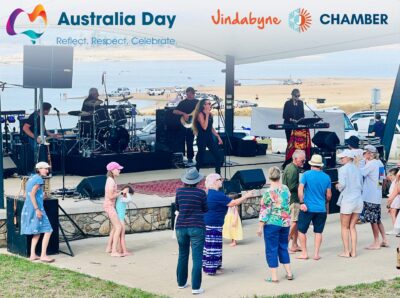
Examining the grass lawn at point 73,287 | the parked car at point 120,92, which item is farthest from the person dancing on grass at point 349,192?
the parked car at point 120,92

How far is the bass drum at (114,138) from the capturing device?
18812mm

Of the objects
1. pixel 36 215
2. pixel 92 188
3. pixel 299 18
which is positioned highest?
pixel 299 18

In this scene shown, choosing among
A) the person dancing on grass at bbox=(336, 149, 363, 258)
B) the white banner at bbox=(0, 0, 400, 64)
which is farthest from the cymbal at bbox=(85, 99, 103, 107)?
the person dancing on grass at bbox=(336, 149, 363, 258)

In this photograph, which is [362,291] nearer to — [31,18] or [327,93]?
[31,18]

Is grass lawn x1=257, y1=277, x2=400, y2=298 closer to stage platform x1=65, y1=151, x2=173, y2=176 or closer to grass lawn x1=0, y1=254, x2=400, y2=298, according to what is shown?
grass lawn x1=0, y1=254, x2=400, y2=298

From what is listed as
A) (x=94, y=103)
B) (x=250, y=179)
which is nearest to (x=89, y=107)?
(x=94, y=103)

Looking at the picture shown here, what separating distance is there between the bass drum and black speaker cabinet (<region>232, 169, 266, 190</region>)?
10.4ft

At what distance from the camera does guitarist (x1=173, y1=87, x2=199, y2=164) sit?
63.1 ft

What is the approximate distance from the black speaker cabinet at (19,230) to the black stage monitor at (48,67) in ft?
10.1

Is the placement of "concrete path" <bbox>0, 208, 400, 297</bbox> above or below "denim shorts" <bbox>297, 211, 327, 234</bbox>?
below

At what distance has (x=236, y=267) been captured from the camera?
12750 mm

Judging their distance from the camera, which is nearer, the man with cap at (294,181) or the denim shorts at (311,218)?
the denim shorts at (311,218)

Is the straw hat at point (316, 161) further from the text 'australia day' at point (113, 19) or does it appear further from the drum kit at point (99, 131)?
the drum kit at point (99, 131)

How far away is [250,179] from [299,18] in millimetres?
3496
